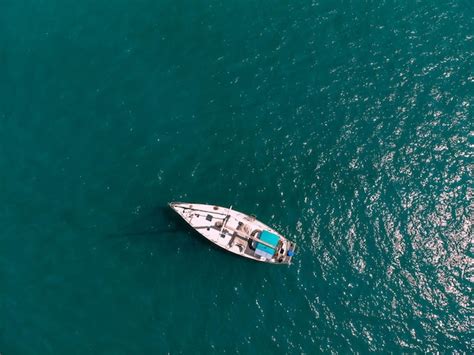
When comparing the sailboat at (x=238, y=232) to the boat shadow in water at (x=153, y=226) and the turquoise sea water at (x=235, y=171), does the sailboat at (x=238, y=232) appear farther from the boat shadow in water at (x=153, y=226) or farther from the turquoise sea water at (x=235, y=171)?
the boat shadow in water at (x=153, y=226)

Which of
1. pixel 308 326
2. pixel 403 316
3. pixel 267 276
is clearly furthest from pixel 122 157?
pixel 403 316

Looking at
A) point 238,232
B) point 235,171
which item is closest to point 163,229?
point 238,232

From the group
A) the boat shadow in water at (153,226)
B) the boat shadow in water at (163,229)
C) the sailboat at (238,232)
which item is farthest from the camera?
the boat shadow in water at (153,226)

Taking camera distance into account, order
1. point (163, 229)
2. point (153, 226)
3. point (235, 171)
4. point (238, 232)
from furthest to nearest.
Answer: point (235, 171) < point (153, 226) < point (163, 229) < point (238, 232)

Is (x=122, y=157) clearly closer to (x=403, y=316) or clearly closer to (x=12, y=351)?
(x=12, y=351)

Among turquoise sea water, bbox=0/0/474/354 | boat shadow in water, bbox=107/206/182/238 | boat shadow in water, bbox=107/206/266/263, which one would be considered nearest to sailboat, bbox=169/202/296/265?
boat shadow in water, bbox=107/206/266/263

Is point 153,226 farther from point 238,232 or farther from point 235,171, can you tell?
point 235,171

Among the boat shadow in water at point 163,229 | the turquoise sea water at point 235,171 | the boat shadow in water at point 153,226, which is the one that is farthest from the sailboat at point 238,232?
the boat shadow in water at point 153,226

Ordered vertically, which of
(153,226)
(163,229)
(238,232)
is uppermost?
(238,232)
